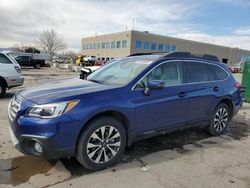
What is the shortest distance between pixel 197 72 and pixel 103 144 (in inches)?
97.7

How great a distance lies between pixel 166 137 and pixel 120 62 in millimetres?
1812

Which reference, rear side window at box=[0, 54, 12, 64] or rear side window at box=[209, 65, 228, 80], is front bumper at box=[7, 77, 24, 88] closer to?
rear side window at box=[0, 54, 12, 64]

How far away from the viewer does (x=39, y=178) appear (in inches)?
144

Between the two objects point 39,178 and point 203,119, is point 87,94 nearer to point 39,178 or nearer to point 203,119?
point 39,178

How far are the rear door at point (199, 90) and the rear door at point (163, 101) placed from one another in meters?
0.19

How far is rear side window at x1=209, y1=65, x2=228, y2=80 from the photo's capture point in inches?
225

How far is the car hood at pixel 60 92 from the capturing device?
143 inches

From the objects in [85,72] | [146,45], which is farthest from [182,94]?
[146,45]

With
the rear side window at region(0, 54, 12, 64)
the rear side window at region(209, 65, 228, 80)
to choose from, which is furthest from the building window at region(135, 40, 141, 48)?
the rear side window at region(209, 65, 228, 80)

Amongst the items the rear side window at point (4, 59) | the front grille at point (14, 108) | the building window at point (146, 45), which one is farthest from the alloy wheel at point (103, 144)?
the building window at point (146, 45)

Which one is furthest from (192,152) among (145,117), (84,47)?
(84,47)

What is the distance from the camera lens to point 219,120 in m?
5.83

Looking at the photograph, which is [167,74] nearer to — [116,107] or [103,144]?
[116,107]

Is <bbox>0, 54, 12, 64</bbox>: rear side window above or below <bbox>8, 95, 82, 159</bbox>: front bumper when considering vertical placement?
above
